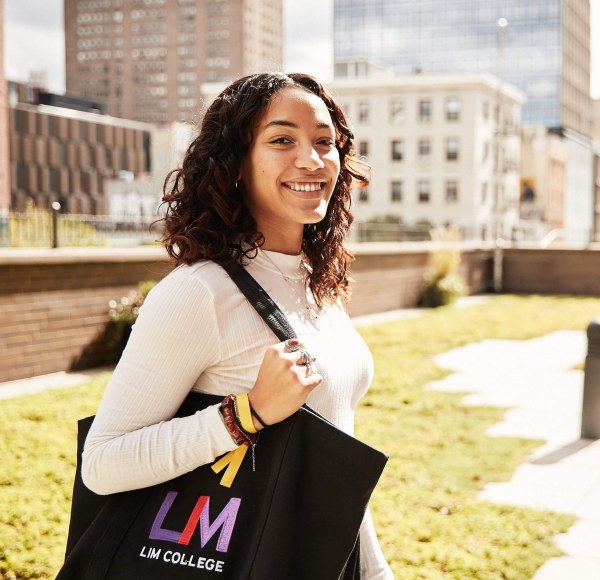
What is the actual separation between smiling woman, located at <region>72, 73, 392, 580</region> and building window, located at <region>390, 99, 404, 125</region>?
7341cm

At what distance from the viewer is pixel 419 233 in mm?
24281

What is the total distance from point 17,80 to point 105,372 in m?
74.1

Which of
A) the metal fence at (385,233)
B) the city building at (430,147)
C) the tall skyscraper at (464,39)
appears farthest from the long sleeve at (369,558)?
the tall skyscraper at (464,39)

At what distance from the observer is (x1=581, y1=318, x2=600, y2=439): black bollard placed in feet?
22.7

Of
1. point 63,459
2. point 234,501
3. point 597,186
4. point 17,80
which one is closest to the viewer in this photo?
point 234,501

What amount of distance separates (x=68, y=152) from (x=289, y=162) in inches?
2840

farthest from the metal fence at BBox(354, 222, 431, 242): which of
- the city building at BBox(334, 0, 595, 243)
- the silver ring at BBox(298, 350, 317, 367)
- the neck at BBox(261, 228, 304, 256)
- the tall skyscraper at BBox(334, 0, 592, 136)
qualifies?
the tall skyscraper at BBox(334, 0, 592, 136)

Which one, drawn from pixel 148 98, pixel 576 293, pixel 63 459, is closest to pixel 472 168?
pixel 576 293

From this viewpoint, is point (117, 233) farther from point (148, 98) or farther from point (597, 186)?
point (148, 98)

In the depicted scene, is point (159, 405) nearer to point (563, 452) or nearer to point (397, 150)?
point (563, 452)

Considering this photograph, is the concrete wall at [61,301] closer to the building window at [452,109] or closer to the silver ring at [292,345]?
the silver ring at [292,345]

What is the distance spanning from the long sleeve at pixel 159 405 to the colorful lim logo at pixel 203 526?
0.07m

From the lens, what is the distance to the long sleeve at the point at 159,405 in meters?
1.55

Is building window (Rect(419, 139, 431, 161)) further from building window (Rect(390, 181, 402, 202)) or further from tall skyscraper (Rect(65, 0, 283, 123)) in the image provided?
tall skyscraper (Rect(65, 0, 283, 123))
